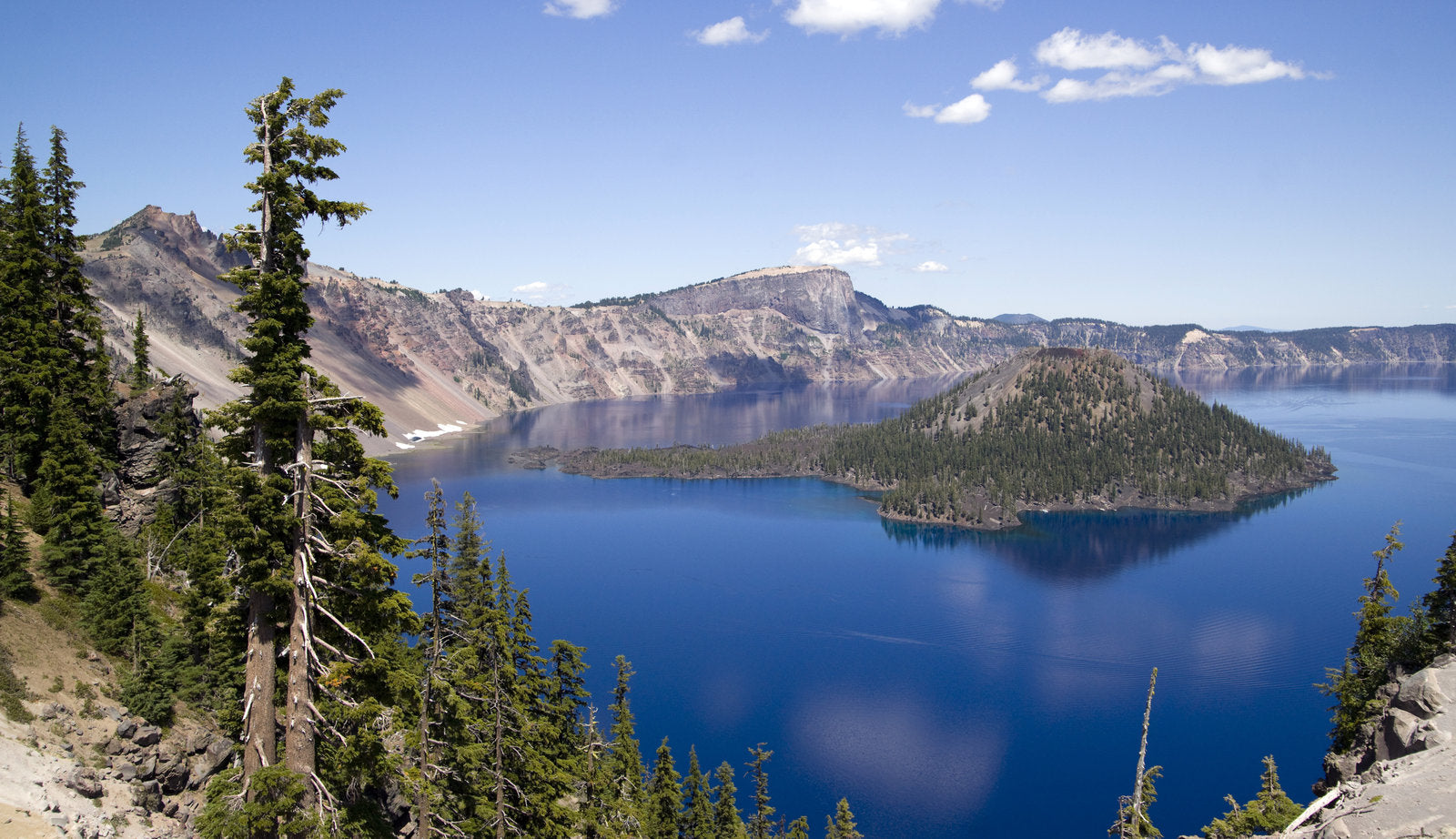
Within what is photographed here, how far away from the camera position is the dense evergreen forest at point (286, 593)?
1268 cm

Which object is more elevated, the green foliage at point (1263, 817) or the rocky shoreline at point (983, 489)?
the green foliage at point (1263, 817)

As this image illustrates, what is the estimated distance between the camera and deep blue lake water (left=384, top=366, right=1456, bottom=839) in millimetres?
52406

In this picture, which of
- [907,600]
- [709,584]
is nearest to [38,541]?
[709,584]

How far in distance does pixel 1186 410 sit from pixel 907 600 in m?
110

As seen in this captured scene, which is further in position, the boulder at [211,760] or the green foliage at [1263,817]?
the green foliage at [1263,817]

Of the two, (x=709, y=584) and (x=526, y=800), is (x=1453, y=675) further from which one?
(x=709, y=584)

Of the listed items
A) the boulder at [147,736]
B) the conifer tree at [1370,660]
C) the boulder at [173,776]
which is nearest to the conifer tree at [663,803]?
the boulder at [173,776]

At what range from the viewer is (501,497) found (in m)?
136

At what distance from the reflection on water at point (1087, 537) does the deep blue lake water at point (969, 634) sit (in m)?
0.62

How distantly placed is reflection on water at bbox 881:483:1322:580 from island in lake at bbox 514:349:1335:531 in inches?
141

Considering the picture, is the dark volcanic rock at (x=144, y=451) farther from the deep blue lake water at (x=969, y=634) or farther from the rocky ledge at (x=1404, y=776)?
the rocky ledge at (x=1404, y=776)

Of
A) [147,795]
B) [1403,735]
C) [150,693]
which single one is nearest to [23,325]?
[150,693]

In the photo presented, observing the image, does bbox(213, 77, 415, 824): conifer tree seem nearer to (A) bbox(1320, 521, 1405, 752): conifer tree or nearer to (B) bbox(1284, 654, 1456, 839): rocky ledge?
(B) bbox(1284, 654, 1456, 839): rocky ledge

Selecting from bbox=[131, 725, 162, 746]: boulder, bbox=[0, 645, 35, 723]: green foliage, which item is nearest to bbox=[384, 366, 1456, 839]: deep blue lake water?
bbox=[131, 725, 162, 746]: boulder
